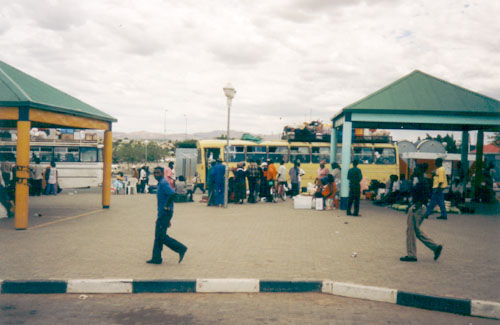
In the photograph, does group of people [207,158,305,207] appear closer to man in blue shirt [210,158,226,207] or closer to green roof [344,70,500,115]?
man in blue shirt [210,158,226,207]

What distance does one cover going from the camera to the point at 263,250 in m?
8.22

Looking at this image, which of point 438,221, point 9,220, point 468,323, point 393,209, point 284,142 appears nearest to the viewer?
point 468,323

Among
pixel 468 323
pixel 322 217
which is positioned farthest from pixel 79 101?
pixel 468 323

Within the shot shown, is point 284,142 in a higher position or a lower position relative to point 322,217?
higher

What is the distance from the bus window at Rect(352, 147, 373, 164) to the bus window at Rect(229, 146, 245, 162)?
5.93 meters

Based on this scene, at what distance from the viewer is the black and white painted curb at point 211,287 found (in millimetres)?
5746

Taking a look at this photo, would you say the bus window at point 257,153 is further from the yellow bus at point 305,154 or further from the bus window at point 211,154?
the bus window at point 211,154

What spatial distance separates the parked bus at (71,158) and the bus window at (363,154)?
14.7 metres

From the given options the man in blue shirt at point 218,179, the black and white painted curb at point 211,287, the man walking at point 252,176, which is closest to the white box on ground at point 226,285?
the black and white painted curb at point 211,287

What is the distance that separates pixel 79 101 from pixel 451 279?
1227 centimetres

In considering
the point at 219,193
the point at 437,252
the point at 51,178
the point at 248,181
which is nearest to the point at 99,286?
the point at 437,252

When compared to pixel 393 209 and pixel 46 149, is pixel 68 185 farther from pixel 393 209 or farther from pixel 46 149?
pixel 393 209

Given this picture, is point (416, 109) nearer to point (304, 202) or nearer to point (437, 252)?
point (304, 202)

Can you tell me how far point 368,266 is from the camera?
23.3 feet
